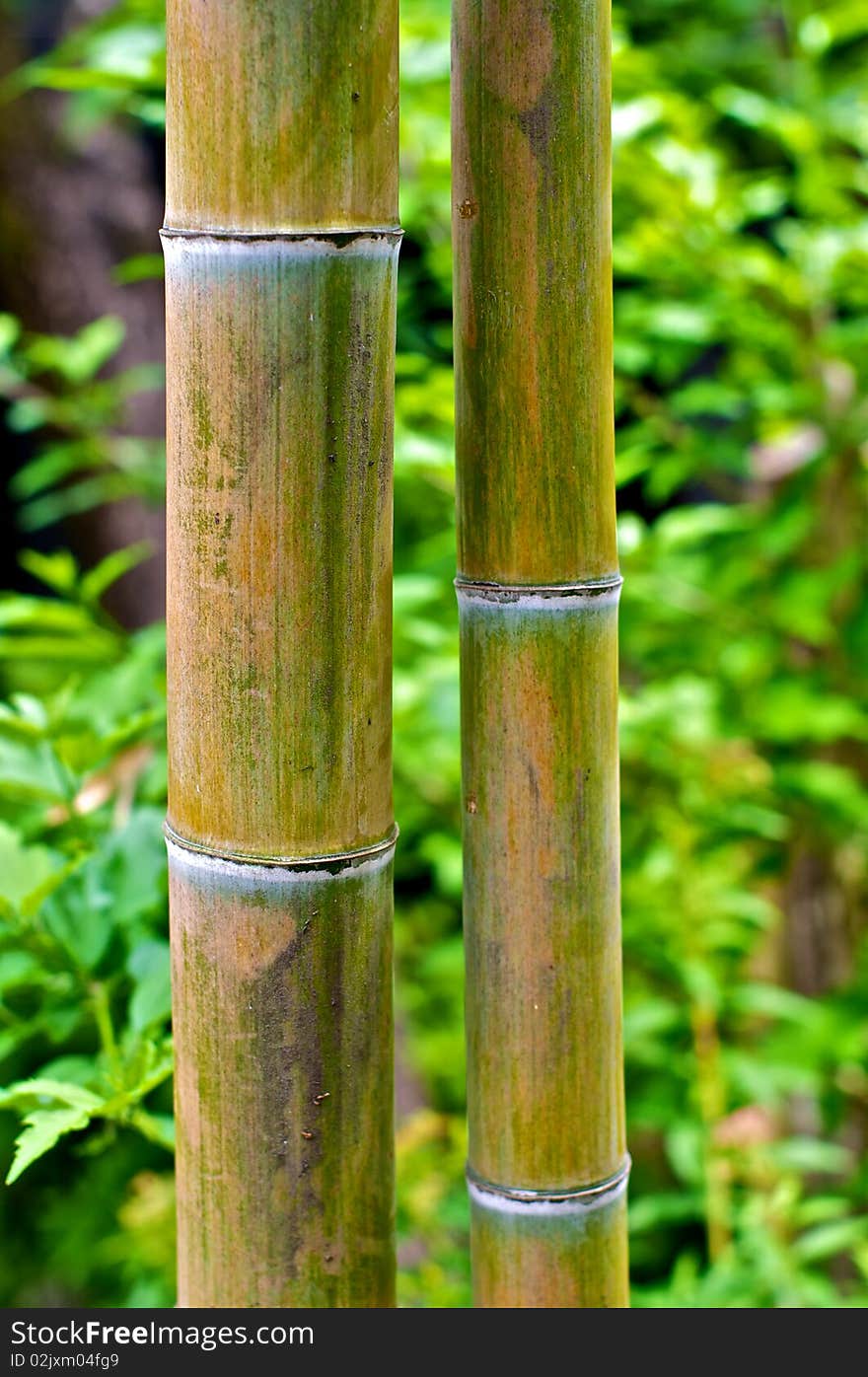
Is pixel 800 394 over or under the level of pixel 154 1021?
over

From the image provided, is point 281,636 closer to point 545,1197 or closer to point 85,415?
point 545,1197

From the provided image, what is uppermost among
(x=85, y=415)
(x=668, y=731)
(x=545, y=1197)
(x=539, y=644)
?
(x=85, y=415)

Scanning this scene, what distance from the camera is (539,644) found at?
24.5 inches

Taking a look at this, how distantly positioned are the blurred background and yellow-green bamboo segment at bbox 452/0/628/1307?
271mm

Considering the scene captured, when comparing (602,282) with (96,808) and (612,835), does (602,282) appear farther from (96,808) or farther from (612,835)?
(96,808)

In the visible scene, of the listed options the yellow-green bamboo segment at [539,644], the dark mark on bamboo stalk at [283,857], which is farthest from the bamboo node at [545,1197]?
the dark mark on bamboo stalk at [283,857]

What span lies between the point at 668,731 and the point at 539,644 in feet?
2.24

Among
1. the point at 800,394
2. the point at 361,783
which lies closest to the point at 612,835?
the point at 361,783

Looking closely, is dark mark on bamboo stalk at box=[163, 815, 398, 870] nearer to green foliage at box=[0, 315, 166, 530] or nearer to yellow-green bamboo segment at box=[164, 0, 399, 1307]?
yellow-green bamboo segment at box=[164, 0, 399, 1307]

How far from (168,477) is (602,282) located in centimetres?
22

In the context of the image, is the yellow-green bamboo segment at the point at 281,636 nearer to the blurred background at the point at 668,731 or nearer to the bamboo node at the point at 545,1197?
the bamboo node at the point at 545,1197

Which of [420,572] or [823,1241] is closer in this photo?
[823,1241]

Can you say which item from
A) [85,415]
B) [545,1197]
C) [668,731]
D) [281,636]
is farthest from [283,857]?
[85,415]

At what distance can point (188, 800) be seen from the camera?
599 millimetres
